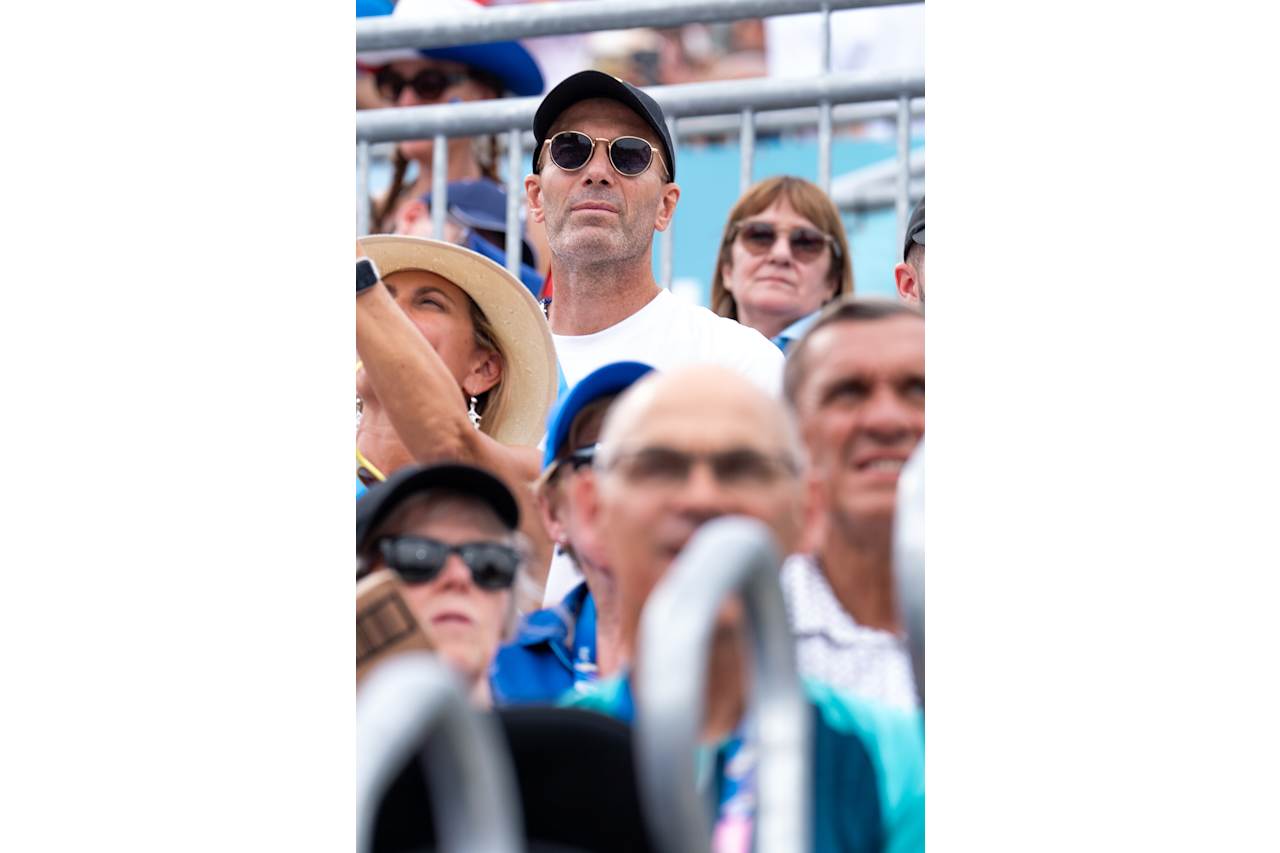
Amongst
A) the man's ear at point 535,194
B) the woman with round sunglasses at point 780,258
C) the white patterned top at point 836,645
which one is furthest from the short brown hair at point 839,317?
the man's ear at point 535,194

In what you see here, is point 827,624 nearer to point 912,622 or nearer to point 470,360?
point 912,622

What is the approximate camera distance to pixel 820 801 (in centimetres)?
216

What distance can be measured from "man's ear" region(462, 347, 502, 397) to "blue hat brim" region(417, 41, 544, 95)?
2.18 ft

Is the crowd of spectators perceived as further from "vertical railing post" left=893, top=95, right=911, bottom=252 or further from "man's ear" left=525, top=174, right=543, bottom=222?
"vertical railing post" left=893, top=95, right=911, bottom=252

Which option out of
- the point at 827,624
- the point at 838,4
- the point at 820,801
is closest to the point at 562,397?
the point at 827,624

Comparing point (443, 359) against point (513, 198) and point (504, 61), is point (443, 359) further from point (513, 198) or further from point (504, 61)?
point (504, 61)

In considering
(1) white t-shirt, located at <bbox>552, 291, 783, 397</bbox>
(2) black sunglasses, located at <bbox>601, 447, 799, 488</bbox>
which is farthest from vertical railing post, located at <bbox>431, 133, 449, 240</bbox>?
(2) black sunglasses, located at <bbox>601, 447, 799, 488</bbox>

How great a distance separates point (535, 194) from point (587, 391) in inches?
18.5

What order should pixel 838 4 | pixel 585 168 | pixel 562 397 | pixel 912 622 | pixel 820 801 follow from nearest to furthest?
pixel 820 801, pixel 912 622, pixel 562 397, pixel 585 168, pixel 838 4

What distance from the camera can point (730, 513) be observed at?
7.01ft

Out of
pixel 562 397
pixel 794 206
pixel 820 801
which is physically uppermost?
pixel 794 206

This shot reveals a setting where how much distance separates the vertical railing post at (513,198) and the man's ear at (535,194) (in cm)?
21

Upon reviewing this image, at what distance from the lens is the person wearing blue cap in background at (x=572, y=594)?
2332 millimetres
